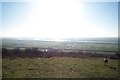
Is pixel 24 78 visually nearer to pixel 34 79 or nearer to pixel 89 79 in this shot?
pixel 34 79

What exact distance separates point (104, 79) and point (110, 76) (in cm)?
156

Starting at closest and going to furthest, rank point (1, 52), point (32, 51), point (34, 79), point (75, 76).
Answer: point (34, 79) → point (75, 76) → point (1, 52) → point (32, 51)

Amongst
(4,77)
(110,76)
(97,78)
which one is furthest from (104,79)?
(4,77)

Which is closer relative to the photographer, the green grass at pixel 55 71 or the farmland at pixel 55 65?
the green grass at pixel 55 71

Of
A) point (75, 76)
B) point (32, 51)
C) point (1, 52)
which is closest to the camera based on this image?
point (75, 76)

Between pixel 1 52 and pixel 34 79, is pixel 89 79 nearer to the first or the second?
pixel 34 79

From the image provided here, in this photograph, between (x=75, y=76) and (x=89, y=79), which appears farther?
(x=75, y=76)

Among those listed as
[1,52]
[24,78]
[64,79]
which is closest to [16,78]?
[24,78]

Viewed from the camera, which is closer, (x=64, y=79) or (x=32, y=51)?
(x=64, y=79)

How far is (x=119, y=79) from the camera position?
1548 cm

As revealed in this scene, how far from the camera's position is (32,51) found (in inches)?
1414

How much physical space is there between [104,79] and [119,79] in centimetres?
118

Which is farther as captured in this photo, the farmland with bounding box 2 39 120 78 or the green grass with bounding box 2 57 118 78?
the farmland with bounding box 2 39 120 78

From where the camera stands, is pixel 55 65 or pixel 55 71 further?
pixel 55 65
